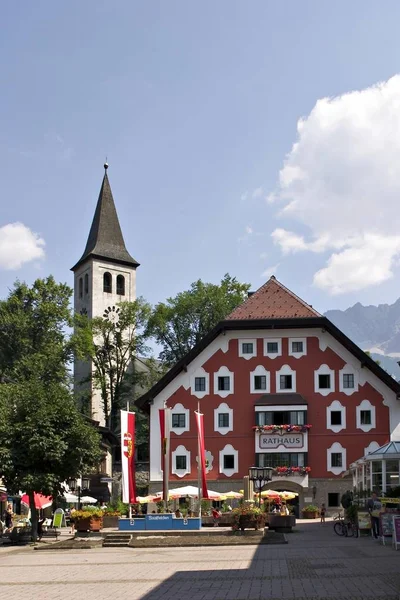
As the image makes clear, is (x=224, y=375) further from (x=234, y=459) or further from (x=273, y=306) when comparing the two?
(x=273, y=306)

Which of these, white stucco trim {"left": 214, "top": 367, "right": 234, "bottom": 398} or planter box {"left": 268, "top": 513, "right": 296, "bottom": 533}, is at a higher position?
white stucco trim {"left": 214, "top": 367, "right": 234, "bottom": 398}

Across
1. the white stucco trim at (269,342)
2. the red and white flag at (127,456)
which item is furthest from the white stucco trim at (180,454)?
the red and white flag at (127,456)

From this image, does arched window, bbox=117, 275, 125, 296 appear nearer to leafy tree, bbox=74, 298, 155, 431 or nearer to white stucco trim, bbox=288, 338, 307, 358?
leafy tree, bbox=74, 298, 155, 431

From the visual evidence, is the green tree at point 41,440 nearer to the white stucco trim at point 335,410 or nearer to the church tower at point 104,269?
the white stucco trim at point 335,410

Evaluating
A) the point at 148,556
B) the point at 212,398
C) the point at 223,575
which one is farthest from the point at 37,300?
the point at 223,575

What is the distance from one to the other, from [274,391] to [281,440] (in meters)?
3.18

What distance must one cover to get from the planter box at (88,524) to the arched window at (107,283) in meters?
63.0

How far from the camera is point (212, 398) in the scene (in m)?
59.4

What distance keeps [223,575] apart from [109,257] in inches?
3266

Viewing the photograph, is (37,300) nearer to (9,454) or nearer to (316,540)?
(9,454)

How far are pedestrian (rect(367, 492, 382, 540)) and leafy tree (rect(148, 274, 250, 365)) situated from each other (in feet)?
161

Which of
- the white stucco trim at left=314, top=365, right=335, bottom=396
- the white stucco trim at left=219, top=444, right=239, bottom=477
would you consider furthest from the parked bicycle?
the white stucco trim at left=314, top=365, right=335, bottom=396

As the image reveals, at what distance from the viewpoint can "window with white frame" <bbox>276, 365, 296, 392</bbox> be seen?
5897cm

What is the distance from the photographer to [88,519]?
3797 cm
